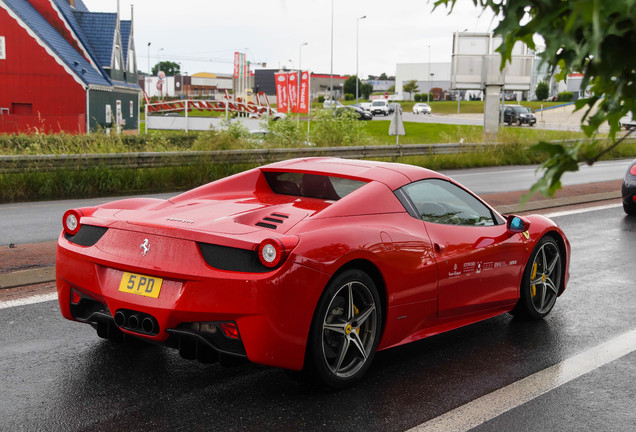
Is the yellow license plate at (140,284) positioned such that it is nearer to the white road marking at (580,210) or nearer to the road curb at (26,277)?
the road curb at (26,277)

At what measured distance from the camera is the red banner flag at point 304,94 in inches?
1554

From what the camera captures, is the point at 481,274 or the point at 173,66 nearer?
the point at 481,274

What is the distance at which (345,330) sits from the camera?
4.56 meters

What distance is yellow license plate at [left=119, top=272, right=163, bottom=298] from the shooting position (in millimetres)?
4336

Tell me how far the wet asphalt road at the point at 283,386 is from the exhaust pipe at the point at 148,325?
0.40 metres

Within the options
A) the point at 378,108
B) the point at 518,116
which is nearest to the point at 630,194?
the point at 518,116

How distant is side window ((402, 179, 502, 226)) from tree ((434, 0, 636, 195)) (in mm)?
2763

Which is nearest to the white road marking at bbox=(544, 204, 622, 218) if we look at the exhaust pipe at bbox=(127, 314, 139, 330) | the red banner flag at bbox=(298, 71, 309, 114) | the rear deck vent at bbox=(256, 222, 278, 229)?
the rear deck vent at bbox=(256, 222, 278, 229)

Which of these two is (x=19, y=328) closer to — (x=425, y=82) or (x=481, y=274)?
(x=481, y=274)

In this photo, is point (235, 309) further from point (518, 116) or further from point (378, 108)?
point (378, 108)

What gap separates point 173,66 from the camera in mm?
193750

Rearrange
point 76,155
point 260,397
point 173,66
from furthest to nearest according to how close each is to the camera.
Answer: point 173,66 < point 76,155 < point 260,397

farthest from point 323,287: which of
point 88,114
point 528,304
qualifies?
point 88,114

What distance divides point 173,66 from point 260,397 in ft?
644
